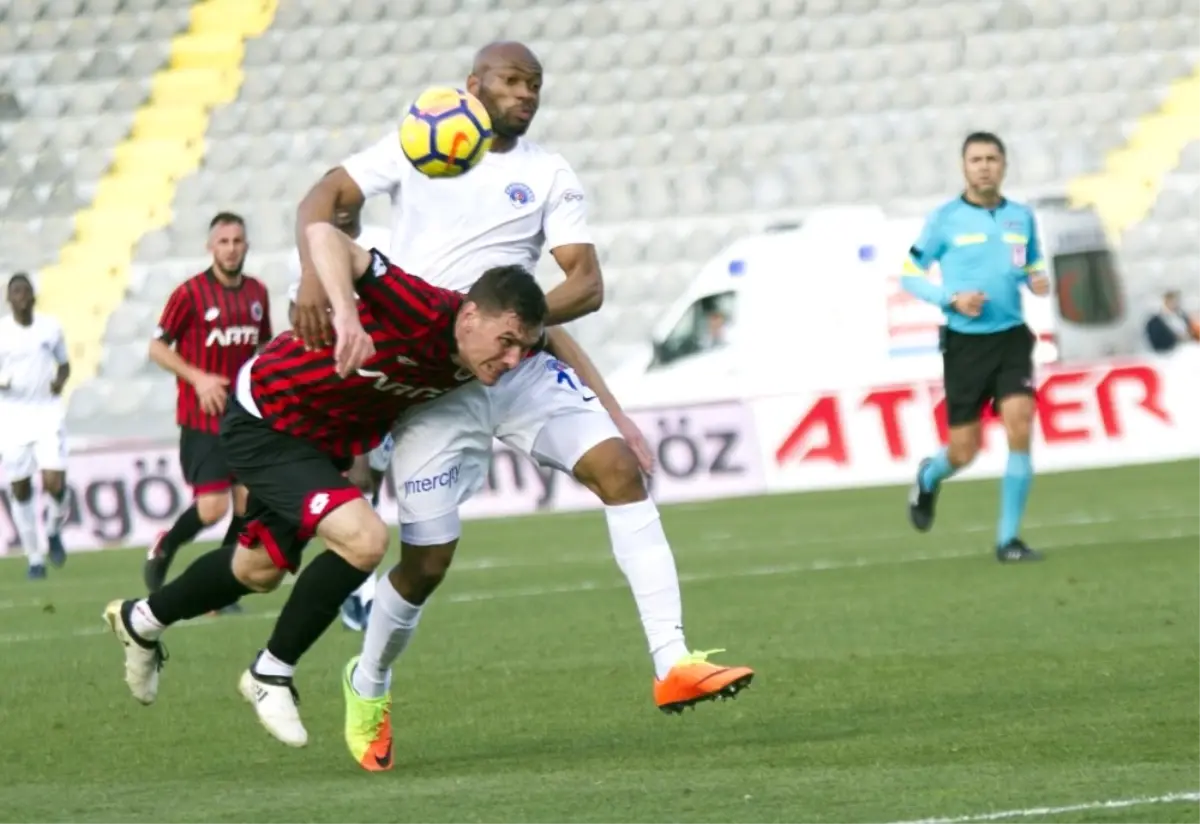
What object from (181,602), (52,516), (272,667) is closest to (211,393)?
(181,602)

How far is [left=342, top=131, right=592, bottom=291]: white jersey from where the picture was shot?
743 cm

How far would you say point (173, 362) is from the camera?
12.2m

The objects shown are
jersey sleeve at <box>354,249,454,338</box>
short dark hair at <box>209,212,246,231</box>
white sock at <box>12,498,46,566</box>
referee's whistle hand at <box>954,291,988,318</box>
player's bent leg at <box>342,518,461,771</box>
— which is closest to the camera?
jersey sleeve at <box>354,249,454,338</box>

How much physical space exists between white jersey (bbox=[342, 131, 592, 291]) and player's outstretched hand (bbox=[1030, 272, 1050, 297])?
18.2 ft

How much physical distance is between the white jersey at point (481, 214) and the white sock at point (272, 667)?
1245 millimetres

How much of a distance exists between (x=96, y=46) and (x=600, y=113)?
5.99 meters

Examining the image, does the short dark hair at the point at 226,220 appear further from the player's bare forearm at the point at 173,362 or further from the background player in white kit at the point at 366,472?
the background player in white kit at the point at 366,472

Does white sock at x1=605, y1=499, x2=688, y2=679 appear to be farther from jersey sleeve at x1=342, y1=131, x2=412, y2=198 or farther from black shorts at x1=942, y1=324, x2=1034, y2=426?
black shorts at x1=942, y1=324, x2=1034, y2=426

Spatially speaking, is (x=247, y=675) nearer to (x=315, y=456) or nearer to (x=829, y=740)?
(x=315, y=456)

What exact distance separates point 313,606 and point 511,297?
1137 mm

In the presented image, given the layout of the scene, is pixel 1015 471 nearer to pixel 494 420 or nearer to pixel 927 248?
pixel 927 248

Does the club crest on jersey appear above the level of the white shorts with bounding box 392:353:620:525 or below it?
above

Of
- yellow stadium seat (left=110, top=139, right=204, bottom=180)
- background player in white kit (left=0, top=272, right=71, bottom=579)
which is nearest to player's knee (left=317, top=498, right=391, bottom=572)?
background player in white kit (left=0, top=272, right=71, bottom=579)

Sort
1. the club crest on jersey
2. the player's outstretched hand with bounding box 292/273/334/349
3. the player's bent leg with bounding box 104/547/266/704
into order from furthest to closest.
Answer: the club crest on jersey
the player's bent leg with bounding box 104/547/266/704
the player's outstretched hand with bounding box 292/273/334/349
